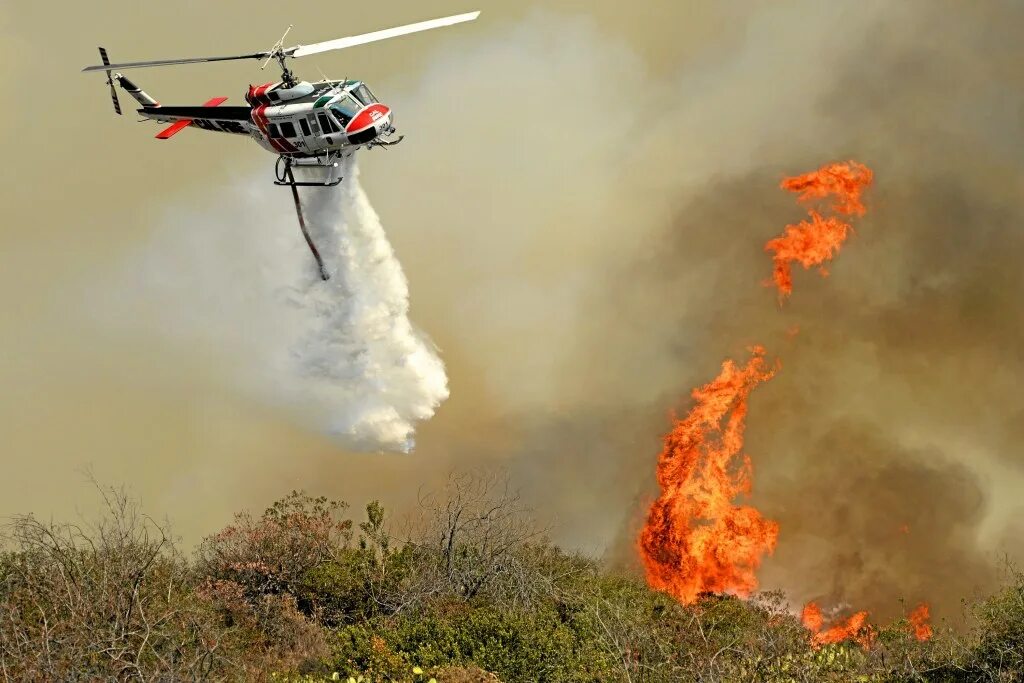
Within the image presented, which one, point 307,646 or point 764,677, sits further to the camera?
point 307,646

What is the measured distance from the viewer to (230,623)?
5025 centimetres

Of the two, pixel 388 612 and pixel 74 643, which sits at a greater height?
pixel 388 612

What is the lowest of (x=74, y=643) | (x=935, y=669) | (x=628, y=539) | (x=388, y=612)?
(x=74, y=643)

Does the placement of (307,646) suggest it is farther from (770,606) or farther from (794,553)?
(794,553)

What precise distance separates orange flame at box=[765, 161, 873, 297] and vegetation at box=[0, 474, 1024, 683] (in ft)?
60.3

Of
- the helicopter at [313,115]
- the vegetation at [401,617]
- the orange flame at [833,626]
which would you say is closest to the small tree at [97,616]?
the vegetation at [401,617]

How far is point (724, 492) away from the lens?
6200cm

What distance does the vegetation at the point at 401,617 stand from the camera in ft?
110

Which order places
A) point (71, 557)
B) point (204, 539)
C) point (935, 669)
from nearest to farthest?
point (935, 669), point (71, 557), point (204, 539)

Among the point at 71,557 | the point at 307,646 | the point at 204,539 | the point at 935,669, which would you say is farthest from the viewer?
→ the point at 204,539

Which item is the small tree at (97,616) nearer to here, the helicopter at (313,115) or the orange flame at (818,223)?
the helicopter at (313,115)

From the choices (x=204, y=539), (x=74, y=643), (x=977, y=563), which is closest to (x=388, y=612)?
(x=204, y=539)

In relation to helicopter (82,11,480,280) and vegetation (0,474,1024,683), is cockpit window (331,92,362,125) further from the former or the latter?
vegetation (0,474,1024,683)

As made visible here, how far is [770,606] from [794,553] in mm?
6809
